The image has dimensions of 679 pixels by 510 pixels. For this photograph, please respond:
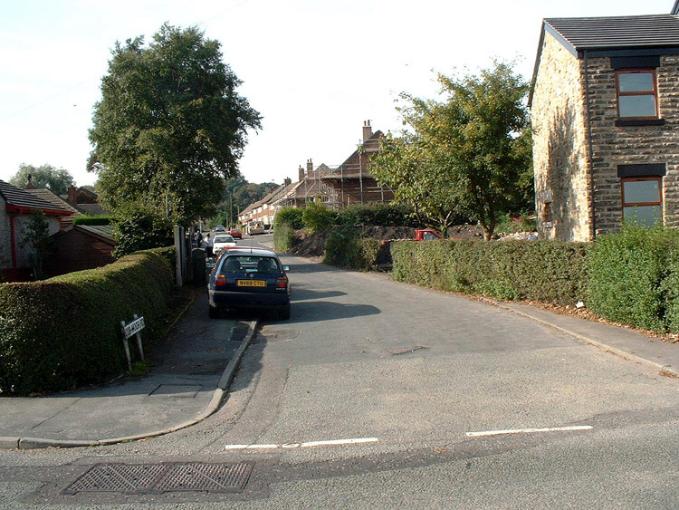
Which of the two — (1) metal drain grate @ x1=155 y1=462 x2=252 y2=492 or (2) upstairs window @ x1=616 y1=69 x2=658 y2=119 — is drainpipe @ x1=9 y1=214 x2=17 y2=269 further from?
(2) upstairs window @ x1=616 y1=69 x2=658 y2=119

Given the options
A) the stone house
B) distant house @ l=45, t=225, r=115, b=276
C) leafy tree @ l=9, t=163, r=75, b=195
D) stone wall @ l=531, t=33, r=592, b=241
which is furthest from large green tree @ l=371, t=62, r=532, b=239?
leafy tree @ l=9, t=163, r=75, b=195

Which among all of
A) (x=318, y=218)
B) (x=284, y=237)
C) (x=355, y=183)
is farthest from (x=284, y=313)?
(x=355, y=183)

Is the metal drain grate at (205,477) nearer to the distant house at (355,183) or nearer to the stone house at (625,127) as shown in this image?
the stone house at (625,127)

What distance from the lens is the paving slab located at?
22.0ft

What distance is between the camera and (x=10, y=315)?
798 cm

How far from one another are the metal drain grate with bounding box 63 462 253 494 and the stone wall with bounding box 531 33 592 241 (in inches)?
573

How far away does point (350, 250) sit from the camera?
109 ft

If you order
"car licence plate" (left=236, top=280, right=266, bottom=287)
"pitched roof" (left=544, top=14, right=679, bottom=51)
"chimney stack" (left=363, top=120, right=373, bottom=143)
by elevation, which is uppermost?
"chimney stack" (left=363, top=120, right=373, bottom=143)

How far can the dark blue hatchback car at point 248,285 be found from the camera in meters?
14.6

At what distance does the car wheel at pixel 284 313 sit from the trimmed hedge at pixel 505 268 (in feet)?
19.2

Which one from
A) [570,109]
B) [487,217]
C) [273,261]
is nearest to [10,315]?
[273,261]

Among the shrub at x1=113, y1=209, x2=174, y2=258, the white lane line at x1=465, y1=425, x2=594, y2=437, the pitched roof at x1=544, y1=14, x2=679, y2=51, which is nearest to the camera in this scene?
the white lane line at x1=465, y1=425, x2=594, y2=437

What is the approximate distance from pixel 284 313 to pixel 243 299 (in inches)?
44.9

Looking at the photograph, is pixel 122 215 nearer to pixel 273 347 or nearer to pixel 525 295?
pixel 273 347
